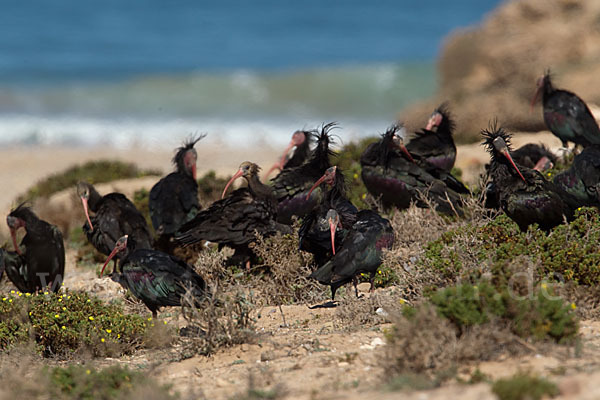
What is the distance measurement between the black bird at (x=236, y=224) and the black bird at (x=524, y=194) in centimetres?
243

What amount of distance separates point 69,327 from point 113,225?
252 centimetres

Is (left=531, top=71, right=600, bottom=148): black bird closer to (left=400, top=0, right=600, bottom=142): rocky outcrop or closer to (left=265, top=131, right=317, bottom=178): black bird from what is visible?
(left=265, top=131, right=317, bottom=178): black bird

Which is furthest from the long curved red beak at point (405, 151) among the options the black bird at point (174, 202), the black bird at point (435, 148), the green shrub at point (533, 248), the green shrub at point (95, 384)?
the green shrub at point (95, 384)

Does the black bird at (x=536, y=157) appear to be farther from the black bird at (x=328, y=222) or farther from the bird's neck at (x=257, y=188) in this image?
the bird's neck at (x=257, y=188)

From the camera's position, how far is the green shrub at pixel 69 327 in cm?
690

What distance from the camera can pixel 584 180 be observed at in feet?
27.7

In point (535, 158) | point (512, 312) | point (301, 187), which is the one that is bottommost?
point (512, 312)

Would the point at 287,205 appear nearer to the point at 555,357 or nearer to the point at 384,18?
the point at 555,357

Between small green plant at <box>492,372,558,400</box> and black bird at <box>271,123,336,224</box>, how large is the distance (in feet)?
17.3

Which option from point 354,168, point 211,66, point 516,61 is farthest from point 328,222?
point 211,66

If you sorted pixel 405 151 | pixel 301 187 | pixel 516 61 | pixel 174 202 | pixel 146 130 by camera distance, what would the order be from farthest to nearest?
pixel 146 130 → pixel 516 61 → pixel 174 202 → pixel 405 151 → pixel 301 187

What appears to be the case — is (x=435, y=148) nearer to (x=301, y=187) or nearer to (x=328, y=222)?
(x=301, y=187)

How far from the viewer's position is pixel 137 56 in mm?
37719

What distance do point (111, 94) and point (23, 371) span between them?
91.8 ft
